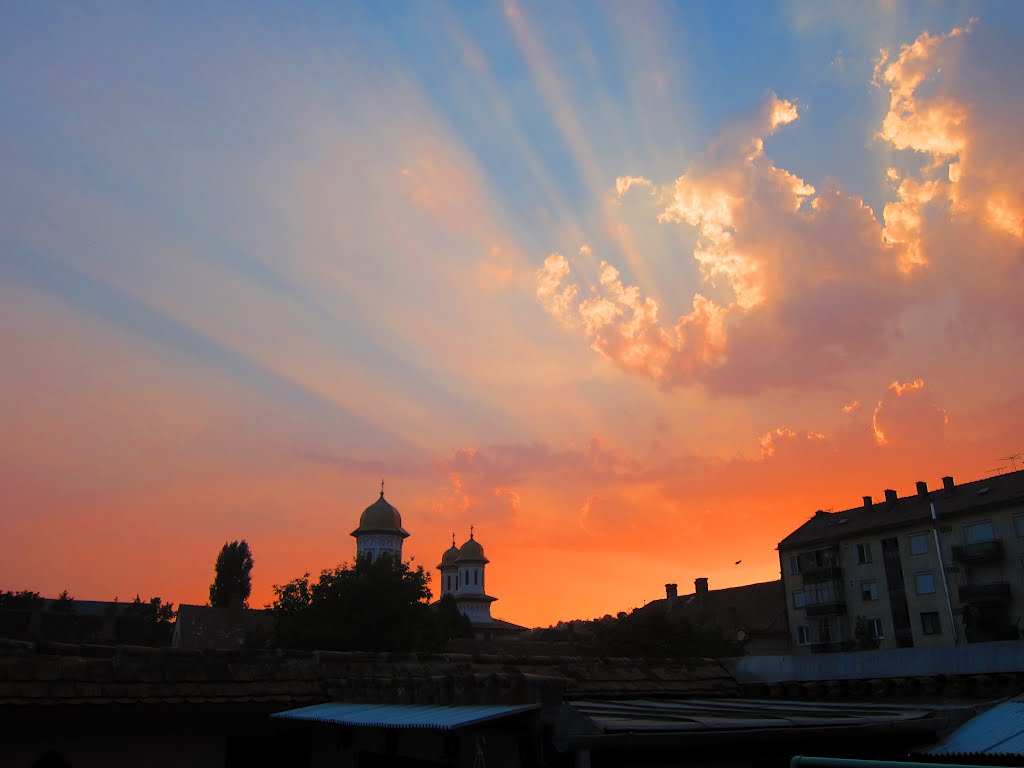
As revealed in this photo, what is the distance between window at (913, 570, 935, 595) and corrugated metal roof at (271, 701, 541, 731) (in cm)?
4037

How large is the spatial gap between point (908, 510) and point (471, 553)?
55.7 m

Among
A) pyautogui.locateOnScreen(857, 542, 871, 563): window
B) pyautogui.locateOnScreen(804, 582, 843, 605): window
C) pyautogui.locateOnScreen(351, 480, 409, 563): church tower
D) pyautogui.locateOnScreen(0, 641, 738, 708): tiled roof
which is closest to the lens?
pyautogui.locateOnScreen(0, 641, 738, 708): tiled roof

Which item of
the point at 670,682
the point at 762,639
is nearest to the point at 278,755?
the point at 670,682

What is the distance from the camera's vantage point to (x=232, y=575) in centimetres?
8062

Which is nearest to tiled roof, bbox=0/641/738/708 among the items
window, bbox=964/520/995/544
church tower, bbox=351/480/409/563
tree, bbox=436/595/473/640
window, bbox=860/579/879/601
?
window, bbox=964/520/995/544

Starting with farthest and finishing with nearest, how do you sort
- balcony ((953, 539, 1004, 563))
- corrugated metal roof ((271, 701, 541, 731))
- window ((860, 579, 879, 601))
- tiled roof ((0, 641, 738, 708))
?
1. window ((860, 579, 879, 601))
2. balcony ((953, 539, 1004, 563))
3. tiled roof ((0, 641, 738, 708))
4. corrugated metal roof ((271, 701, 541, 731))

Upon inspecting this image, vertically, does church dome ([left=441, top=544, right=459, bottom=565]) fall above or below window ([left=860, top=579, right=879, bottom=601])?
above

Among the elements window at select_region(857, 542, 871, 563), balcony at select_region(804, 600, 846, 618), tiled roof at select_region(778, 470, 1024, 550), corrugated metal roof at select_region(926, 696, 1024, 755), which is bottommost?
corrugated metal roof at select_region(926, 696, 1024, 755)

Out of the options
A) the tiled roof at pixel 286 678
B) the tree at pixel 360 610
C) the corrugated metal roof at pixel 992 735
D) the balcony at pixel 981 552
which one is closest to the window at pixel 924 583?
the balcony at pixel 981 552

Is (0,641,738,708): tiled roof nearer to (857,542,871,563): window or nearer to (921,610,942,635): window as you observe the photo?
(921,610,942,635): window

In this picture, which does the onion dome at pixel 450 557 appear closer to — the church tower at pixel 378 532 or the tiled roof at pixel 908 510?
the church tower at pixel 378 532

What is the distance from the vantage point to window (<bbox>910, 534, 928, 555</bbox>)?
140ft

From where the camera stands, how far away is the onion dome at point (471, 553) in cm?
9132

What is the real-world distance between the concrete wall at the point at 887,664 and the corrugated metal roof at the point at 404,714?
7862 mm
